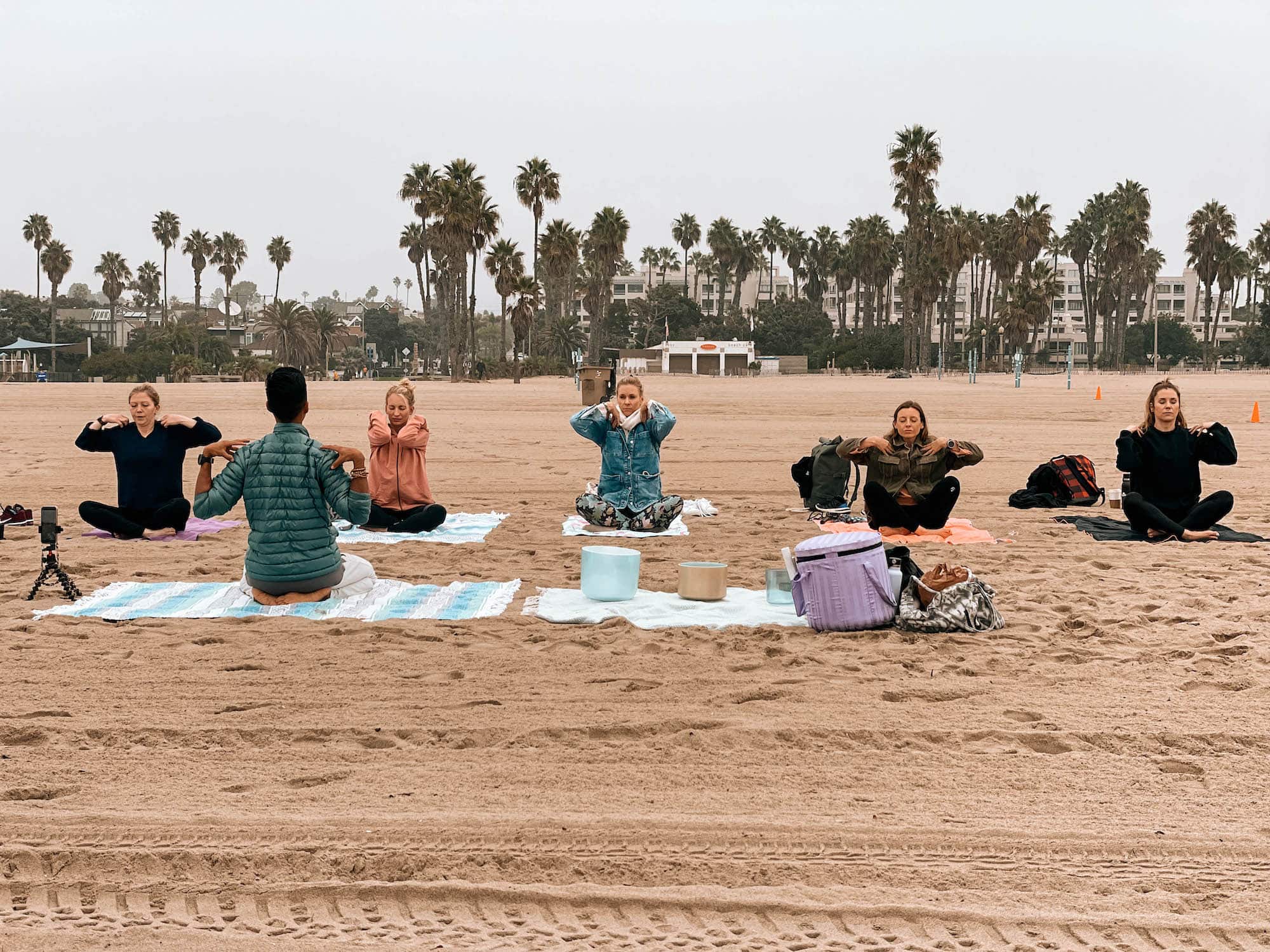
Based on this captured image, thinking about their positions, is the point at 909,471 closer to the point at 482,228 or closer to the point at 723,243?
the point at 482,228

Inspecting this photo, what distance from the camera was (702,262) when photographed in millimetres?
110250

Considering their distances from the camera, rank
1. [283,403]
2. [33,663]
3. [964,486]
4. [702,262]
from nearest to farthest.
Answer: [33,663]
[283,403]
[964,486]
[702,262]

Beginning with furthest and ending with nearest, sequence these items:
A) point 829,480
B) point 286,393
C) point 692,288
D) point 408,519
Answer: point 692,288 → point 829,480 → point 408,519 → point 286,393

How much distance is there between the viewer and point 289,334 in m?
77.4

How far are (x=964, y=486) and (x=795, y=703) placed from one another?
8.61 m

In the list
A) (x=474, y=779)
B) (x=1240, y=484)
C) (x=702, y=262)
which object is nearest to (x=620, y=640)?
(x=474, y=779)

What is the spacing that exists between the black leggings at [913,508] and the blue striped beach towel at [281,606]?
3.10 m

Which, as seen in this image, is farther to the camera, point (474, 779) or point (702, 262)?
point (702, 262)

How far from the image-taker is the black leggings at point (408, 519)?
953 cm

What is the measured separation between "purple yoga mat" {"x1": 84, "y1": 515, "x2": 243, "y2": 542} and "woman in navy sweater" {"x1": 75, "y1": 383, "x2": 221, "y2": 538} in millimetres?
79

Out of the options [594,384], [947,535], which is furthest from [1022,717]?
[594,384]

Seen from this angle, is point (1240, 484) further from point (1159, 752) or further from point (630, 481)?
point (1159, 752)

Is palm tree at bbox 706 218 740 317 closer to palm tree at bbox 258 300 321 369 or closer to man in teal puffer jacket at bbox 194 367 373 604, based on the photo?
palm tree at bbox 258 300 321 369

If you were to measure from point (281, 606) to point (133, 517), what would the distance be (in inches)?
129
